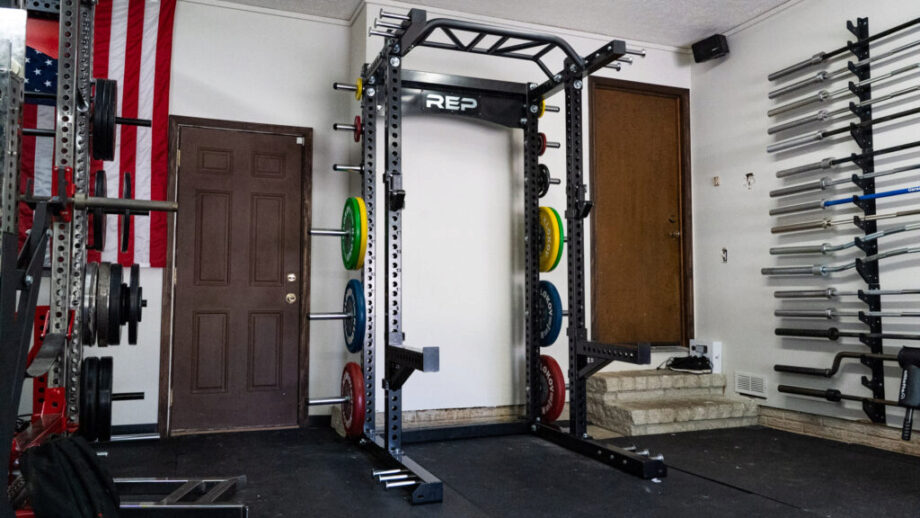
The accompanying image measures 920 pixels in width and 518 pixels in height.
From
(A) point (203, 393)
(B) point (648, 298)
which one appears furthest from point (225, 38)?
(B) point (648, 298)

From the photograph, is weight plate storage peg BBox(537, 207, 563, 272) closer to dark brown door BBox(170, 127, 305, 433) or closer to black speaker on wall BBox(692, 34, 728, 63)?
dark brown door BBox(170, 127, 305, 433)

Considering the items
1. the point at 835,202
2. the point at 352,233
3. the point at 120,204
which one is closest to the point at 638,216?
the point at 835,202

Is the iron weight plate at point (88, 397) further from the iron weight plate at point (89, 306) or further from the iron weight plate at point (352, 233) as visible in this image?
the iron weight plate at point (352, 233)

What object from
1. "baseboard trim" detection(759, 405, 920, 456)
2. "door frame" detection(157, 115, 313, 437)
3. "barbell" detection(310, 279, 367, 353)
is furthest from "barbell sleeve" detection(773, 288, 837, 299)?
"door frame" detection(157, 115, 313, 437)

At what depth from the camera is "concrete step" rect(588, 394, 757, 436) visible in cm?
446

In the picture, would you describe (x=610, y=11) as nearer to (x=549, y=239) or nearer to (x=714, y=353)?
(x=549, y=239)

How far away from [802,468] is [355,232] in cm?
279

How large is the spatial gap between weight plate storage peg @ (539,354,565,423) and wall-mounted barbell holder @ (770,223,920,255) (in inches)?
72.2

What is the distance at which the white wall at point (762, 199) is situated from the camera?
415cm

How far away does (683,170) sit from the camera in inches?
223

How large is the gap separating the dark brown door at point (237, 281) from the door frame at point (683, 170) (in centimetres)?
229

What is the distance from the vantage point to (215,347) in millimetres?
4570

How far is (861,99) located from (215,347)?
4.57 metres

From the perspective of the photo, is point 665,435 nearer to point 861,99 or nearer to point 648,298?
point 648,298
